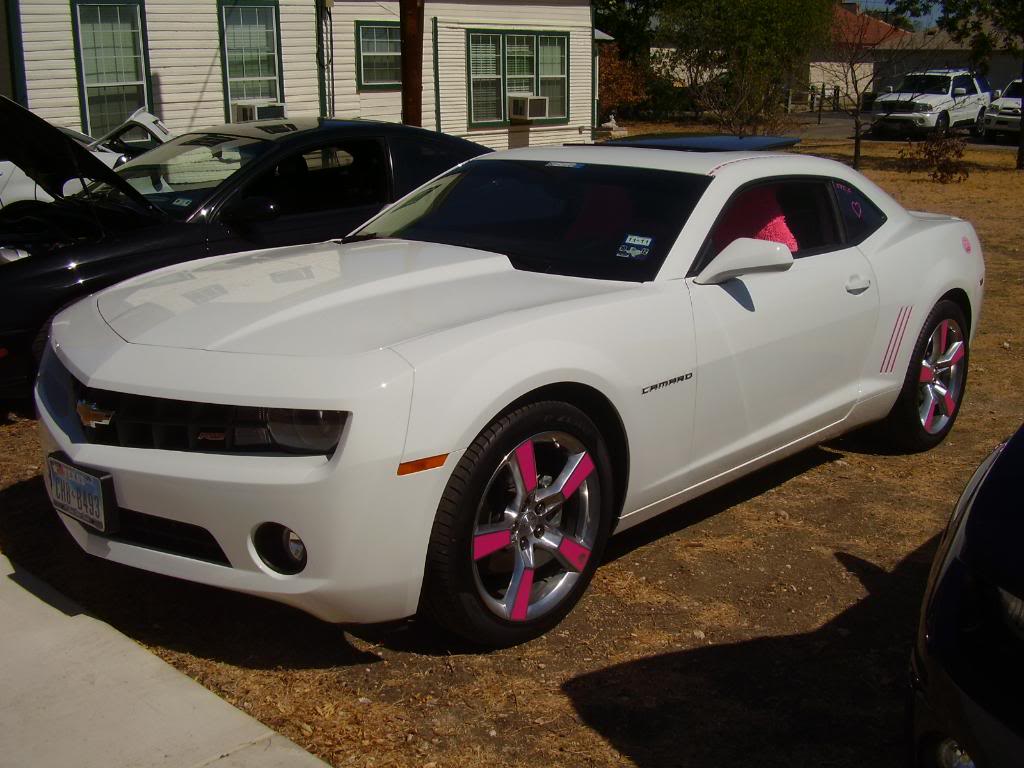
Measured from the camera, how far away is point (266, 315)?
3738 mm

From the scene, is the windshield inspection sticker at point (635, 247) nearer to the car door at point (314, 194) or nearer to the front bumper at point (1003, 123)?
the car door at point (314, 194)

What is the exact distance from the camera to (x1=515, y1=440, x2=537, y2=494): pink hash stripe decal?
141 inches

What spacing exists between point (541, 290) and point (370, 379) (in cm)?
104

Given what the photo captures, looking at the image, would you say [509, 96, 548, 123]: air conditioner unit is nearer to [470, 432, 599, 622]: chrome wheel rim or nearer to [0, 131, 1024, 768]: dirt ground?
[0, 131, 1024, 768]: dirt ground

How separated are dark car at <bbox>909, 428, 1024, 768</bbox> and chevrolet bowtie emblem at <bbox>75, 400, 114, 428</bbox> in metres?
2.42

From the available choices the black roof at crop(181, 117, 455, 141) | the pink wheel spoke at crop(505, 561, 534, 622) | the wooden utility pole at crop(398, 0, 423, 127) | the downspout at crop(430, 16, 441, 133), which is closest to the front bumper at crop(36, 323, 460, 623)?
the pink wheel spoke at crop(505, 561, 534, 622)

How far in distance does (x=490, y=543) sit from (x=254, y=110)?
49.8ft

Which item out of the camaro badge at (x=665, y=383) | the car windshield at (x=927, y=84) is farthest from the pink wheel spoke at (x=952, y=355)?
the car windshield at (x=927, y=84)

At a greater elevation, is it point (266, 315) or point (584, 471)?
point (266, 315)

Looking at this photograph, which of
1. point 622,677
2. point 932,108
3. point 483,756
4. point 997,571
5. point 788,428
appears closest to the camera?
point 997,571

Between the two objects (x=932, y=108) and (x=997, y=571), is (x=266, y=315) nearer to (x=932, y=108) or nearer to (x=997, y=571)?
(x=997, y=571)

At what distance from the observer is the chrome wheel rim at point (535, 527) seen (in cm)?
Answer: 360

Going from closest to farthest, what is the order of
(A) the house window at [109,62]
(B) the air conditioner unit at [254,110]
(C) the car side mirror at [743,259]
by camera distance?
(C) the car side mirror at [743,259]
(A) the house window at [109,62]
(B) the air conditioner unit at [254,110]

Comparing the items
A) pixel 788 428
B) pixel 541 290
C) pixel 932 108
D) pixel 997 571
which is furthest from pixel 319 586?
pixel 932 108
